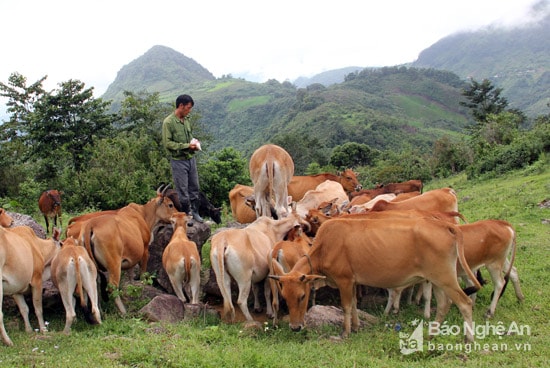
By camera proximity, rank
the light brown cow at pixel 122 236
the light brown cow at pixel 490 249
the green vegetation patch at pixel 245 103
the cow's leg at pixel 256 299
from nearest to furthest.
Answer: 1. the light brown cow at pixel 490 249
2. the light brown cow at pixel 122 236
3. the cow's leg at pixel 256 299
4. the green vegetation patch at pixel 245 103

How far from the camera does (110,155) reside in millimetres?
21922

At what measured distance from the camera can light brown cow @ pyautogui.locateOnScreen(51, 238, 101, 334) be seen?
283 inches

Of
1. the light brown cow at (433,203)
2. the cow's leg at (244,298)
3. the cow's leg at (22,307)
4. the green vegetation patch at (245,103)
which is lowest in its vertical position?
the cow's leg at (244,298)

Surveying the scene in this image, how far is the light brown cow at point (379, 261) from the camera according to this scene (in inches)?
255

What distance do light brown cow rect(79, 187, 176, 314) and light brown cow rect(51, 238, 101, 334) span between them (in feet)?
2.09

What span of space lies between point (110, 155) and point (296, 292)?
17280 mm

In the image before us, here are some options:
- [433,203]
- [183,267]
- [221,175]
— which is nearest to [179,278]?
[183,267]

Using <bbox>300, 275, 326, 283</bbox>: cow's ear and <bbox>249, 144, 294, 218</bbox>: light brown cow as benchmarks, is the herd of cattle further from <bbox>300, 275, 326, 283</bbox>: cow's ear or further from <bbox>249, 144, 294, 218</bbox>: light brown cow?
<bbox>249, 144, 294, 218</bbox>: light brown cow

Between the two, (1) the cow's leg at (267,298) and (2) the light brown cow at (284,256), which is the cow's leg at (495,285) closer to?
(2) the light brown cow at (284,256)

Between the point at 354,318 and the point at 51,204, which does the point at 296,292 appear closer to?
the point at 354,318

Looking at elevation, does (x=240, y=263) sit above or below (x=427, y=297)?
above

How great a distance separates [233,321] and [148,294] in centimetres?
201

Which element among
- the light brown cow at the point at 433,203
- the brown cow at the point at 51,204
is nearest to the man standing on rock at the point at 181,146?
the light brown cow at the point at 433,203

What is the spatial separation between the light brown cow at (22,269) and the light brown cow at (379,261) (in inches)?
151
